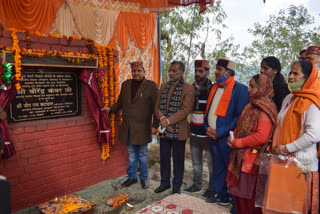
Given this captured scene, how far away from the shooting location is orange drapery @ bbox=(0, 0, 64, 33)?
4.67 metres

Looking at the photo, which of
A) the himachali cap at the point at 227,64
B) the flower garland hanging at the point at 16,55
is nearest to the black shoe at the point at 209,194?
the himachali cap at the point at 227,64

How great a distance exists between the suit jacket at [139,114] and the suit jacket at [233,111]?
3.45 feet

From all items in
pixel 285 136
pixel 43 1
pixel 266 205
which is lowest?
pixel 266 205

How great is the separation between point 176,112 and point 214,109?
0.54m

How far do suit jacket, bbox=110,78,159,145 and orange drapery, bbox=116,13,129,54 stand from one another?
3016mm

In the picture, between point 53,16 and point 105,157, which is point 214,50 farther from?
point 105,157

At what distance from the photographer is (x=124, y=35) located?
22.4ft

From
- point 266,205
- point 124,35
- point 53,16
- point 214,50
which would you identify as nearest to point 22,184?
point 266,205

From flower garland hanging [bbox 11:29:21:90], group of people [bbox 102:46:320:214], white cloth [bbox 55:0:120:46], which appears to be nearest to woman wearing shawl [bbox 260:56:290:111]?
group of people [bbox 102:46:320:214]

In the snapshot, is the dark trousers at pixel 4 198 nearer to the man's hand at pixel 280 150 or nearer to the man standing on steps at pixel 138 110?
the man's hand at pixel 280 150

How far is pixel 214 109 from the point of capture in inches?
138

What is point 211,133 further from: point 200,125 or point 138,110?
point 138,110

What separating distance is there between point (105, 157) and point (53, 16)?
322 cm

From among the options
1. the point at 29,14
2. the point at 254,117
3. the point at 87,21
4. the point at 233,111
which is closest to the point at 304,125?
the point at 254,117
